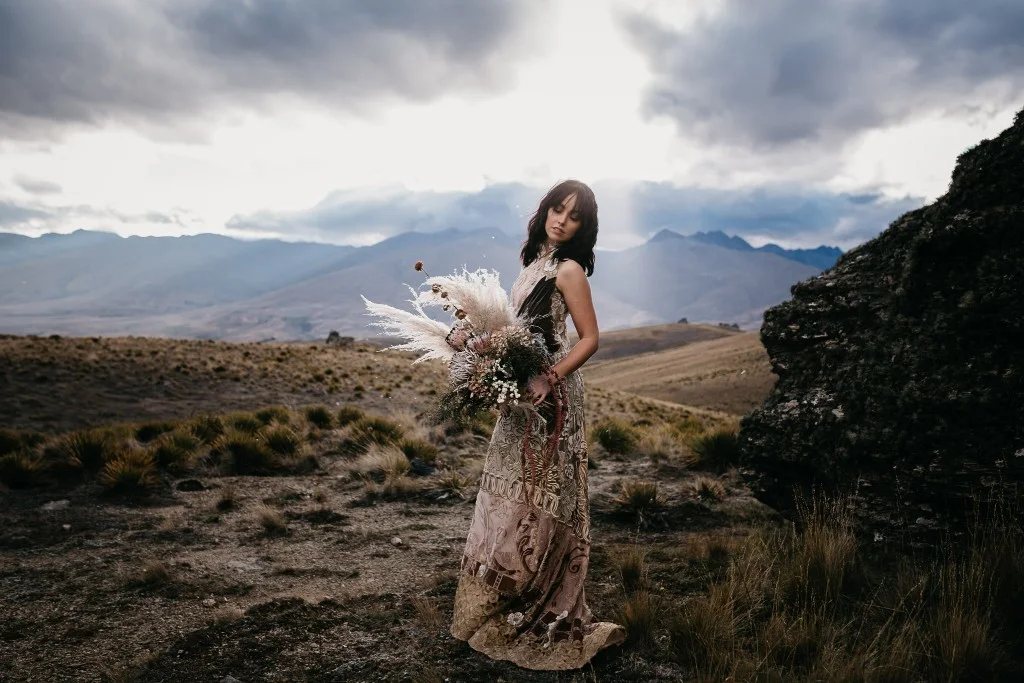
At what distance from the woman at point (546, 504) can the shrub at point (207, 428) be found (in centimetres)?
771

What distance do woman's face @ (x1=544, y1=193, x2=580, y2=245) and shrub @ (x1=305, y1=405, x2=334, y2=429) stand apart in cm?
902

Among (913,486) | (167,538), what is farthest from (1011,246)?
(167,538)

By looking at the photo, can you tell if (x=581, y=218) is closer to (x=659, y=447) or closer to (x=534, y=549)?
(x=534, y=549)

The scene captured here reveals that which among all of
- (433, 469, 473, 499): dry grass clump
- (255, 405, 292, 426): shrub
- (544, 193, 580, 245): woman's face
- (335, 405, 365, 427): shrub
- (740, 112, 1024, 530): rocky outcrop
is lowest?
(433, 469, 473, 499): dry grass clump

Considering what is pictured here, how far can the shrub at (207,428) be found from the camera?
9966 mm

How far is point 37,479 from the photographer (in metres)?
7.64

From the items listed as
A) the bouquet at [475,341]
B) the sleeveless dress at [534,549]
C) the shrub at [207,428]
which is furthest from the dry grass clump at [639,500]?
the shrub at [207,428]

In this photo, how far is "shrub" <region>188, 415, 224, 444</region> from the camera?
9966 mm

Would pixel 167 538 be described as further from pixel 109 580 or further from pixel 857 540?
pixel 857 540

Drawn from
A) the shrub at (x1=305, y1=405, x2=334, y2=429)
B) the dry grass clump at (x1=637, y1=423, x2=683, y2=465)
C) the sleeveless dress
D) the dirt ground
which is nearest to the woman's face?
the sleeveless dress

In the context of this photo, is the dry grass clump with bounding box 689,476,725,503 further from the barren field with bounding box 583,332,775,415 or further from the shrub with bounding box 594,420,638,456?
the barren field with bounding box 583,332,775,415

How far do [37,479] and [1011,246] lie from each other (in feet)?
35.6

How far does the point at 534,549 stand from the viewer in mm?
3693

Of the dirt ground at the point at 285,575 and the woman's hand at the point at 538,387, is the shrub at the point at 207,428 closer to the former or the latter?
the dirt ground at the point at 285,575
